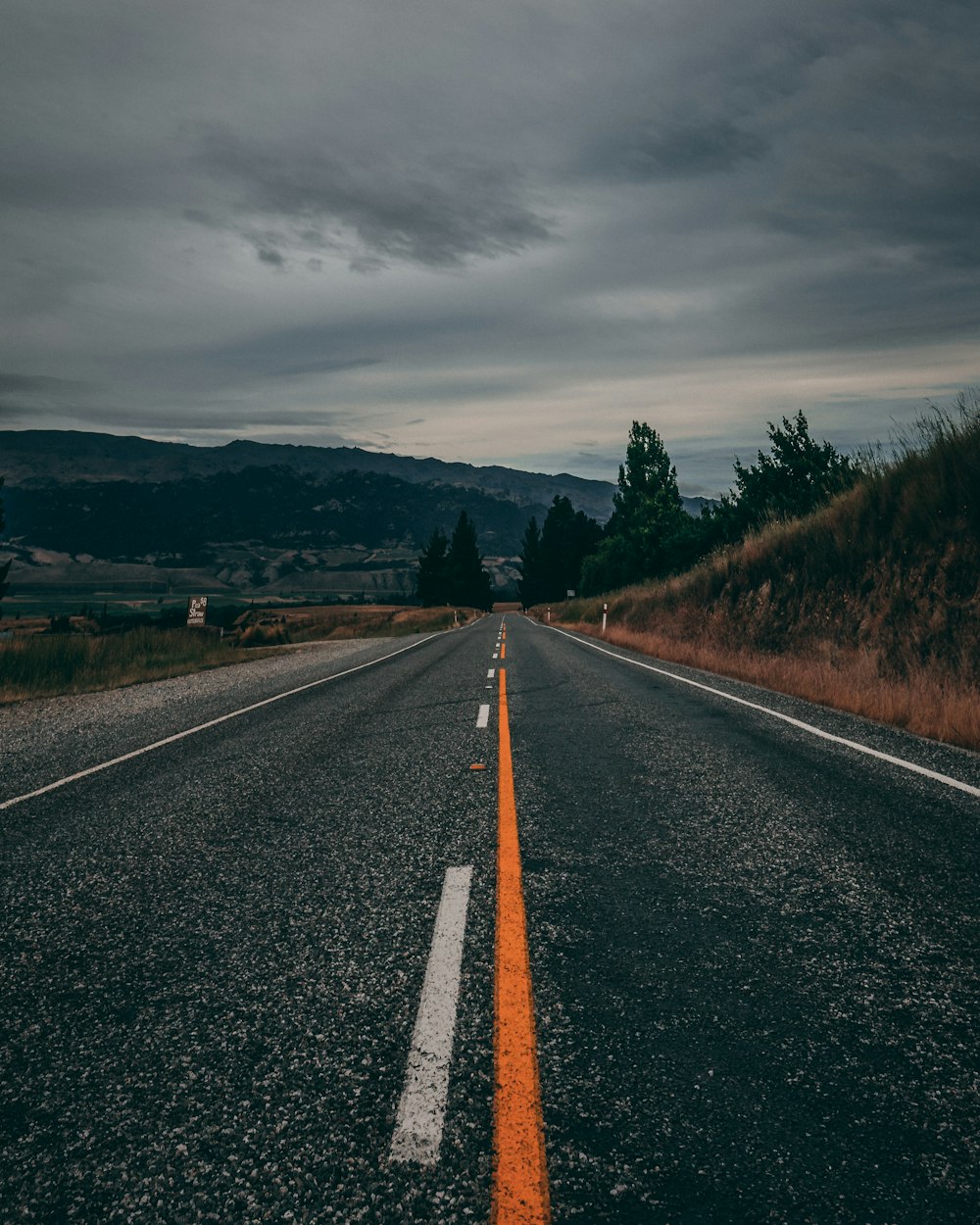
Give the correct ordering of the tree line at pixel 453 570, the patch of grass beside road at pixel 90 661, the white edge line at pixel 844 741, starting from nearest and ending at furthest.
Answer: the white edge line at pixel 844 741 → the patch of grass beside road at pixel 90 661 → the tree line at pixel 453 570

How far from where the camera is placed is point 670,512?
156 ft

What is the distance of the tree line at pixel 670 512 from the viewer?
3319 cm

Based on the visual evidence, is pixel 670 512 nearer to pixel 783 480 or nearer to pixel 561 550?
pixel 783 480

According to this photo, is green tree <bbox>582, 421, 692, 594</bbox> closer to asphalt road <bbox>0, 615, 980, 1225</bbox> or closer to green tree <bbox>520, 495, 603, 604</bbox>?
green tree <bbox>520, 495, 603, 604</bbox>

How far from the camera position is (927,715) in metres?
8.38

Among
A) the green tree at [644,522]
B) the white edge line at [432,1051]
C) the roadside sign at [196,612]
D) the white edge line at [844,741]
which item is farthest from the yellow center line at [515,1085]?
the green tree at [644,522]

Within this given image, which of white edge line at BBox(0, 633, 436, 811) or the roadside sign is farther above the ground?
the roadside sign

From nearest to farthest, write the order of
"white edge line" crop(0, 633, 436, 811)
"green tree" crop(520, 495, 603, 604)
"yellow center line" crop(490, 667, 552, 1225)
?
"yellow center line" crop(490, 667, 552, 1225), "white edge line" crop(0, 633, 436, 811), "green tree" crop(520, 495, 603, 604)

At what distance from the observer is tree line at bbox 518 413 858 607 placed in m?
33.2

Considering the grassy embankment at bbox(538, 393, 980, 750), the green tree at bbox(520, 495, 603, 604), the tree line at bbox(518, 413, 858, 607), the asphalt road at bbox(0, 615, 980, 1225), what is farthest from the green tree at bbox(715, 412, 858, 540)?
the green tree at bbox(520, 495, 603, 604)

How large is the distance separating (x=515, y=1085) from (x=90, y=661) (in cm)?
1766

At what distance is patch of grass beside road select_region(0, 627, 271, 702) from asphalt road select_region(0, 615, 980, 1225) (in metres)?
9.77

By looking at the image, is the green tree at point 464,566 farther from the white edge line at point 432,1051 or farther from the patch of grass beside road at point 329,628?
the white edge line at point 432,1051

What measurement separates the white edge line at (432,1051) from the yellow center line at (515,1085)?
6.8 inches
